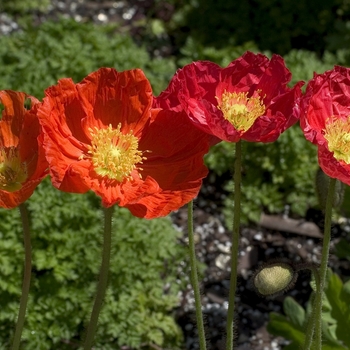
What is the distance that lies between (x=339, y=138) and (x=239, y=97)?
25cm

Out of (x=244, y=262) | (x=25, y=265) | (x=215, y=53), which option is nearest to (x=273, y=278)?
(x=25, y=265)

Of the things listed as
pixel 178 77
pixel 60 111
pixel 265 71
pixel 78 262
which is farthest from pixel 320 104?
pixel 78 262

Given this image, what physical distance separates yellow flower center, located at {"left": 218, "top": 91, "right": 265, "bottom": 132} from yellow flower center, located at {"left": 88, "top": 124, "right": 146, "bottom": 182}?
223mm

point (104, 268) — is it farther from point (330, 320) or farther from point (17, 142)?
point (330, 320)

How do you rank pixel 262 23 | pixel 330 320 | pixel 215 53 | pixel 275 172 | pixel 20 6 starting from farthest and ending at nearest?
pixel 20 6
pixel 262 23
pixel 215 53
pixel 275 172
pixel 330 320

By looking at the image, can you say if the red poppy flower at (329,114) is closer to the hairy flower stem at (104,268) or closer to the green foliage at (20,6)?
the hairy flower stem at (104,268)

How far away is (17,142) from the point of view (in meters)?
1.75

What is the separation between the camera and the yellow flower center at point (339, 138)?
178 centimetres

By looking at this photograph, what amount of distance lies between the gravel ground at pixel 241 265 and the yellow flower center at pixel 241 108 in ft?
4.14

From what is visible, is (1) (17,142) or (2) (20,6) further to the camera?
(2) (20,6)

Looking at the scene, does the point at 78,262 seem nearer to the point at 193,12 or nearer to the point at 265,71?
the point at 265,71

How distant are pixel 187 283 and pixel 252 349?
0.39m

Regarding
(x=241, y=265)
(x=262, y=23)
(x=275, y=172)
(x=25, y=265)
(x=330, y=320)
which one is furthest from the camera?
(x=262, y=23)

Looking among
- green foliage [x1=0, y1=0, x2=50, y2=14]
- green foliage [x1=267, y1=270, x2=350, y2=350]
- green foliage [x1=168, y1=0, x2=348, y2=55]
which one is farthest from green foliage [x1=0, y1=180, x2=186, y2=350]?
green foliage [x1=0, y1=0, x2=50, y2=14]
